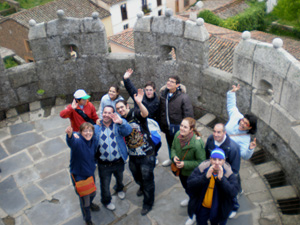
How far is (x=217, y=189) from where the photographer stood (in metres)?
3.42

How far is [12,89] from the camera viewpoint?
658 cm

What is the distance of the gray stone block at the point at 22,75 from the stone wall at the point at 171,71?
18 mm

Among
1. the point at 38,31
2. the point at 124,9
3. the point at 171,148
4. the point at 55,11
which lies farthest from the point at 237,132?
the point at 124,9

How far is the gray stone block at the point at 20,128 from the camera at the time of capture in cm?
627

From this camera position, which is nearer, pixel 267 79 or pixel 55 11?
pixel 267 79

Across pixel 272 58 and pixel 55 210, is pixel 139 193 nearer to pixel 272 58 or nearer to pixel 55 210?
pixel 55 210

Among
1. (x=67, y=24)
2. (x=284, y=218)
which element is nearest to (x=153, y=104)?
(x=284, y=218)

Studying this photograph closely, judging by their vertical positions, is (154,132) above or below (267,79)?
below

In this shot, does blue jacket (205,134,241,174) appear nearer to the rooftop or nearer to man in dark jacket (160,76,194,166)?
man in dark jacket (160,76,194,166)

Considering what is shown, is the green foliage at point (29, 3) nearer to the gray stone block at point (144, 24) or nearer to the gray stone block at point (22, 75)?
the gray stone block at point (22, 75)

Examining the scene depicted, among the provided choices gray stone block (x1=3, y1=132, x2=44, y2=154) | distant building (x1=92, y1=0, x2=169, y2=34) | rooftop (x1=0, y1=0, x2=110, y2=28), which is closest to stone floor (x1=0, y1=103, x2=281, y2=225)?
gray stone block (x1=3, y1=132, x2=44, y2=154)

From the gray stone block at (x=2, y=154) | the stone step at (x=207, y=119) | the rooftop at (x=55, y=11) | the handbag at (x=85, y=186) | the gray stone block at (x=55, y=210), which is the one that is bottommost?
the rooftop at (x=55, y=11)

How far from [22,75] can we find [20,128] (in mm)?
1022

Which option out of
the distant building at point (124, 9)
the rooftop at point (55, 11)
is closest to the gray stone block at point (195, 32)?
the rooftop at point (55, 11)
